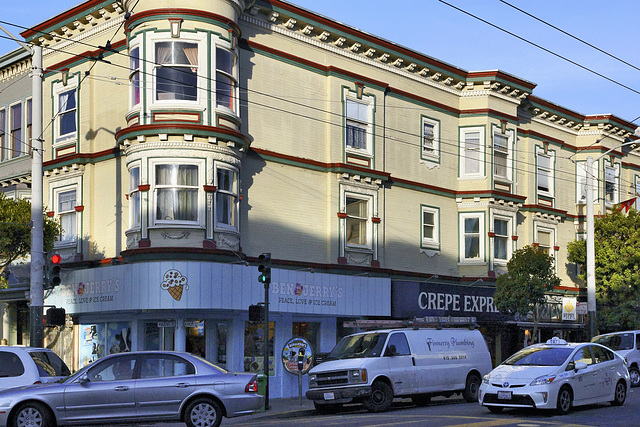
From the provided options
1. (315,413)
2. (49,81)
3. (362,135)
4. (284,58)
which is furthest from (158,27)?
(315,413)

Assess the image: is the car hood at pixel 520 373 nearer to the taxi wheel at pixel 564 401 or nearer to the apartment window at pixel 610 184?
the taxi wheel at pixel 564 401

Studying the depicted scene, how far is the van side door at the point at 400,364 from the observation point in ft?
68.5

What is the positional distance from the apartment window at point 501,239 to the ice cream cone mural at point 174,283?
545 inches

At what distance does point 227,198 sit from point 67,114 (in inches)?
268

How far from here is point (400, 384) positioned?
68.7 ft

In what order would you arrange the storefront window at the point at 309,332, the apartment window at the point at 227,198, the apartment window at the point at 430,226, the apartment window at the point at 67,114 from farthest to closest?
the apartment window at the point at 430,226
the apartment window at the point at 67,114
the storefront window at the point at 309,332
the apartment window at the point at 227,198

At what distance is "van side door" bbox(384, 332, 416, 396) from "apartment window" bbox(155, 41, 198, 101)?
860 centimetres

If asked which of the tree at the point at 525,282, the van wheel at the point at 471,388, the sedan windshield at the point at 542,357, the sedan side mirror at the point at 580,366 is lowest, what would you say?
the van wheel at the point at 471,388

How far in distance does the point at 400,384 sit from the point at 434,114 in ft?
44.9

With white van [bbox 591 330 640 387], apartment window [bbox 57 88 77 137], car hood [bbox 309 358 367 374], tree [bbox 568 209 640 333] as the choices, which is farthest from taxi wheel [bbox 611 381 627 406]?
apartment window [bbox 57 88 77 137]

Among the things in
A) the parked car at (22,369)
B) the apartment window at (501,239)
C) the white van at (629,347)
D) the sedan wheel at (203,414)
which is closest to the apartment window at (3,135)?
the parked car at (22,369)

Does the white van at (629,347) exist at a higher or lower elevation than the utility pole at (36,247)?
lower

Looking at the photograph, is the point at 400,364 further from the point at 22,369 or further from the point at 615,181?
the point at 615,181

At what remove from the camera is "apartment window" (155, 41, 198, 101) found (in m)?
24.0
